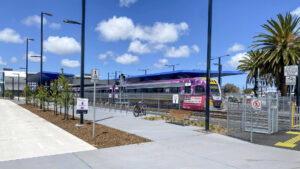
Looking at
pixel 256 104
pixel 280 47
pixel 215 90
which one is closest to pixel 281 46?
pixel 280 47

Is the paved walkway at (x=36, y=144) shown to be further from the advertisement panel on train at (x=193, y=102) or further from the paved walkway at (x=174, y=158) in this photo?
the advertisement panel on train at (x=193, y=102)

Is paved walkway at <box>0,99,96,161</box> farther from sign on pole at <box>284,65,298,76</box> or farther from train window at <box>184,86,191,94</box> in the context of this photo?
train window at <box>184,86,191,94</box>

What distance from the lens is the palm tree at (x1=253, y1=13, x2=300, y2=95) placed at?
1056 inches

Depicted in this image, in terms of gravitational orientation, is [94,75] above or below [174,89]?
above

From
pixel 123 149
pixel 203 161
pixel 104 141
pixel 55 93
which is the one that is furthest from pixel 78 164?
pixel 55 93

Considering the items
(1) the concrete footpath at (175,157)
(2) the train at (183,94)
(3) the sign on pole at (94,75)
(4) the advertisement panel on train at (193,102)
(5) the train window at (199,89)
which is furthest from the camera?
(5) the train window at (199,89)

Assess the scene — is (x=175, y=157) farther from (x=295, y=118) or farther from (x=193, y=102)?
(x=193, y=102)

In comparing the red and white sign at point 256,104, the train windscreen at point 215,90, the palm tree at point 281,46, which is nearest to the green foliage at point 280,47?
the palm tree at point 281,46

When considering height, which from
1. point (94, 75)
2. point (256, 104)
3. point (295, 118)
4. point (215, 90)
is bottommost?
point (295, 118)

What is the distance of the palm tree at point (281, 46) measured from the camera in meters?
26.8

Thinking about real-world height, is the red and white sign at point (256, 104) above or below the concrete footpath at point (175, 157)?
above

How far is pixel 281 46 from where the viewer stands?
27.2m

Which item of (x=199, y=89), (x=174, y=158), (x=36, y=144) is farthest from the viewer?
(x=199, y=89)

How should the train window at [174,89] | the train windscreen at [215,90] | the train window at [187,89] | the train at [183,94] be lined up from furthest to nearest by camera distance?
the train window at [174,89]
the train window at [187,89]
the train windscreen at [215,90]
the train at [183,94]
